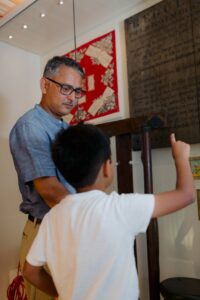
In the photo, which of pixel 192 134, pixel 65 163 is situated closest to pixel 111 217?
pixel 65 163

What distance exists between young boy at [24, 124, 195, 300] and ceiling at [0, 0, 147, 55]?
3.72ft

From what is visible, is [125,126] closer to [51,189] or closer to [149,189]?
[149,189]

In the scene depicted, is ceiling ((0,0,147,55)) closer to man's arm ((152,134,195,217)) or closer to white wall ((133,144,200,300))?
white wall ((133,144,200,300))


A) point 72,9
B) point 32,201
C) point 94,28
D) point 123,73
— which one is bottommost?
point 32,201

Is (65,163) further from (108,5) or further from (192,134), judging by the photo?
(108,5)

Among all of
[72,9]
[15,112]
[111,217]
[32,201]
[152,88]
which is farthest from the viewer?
[15,112]

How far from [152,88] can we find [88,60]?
0.50m

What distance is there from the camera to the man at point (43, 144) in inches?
34.3

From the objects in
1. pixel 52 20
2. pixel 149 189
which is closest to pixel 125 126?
pixel 149 189

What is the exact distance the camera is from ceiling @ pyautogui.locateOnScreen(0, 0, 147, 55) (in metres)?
1.61

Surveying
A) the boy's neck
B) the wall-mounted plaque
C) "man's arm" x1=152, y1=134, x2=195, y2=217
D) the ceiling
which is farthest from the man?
the ceiling

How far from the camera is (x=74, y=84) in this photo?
1052 millimetres

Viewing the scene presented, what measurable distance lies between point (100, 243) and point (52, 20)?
1527mm

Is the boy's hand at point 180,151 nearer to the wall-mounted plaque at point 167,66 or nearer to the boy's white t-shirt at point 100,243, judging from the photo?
the boy's white t-shirt at point 100,243
